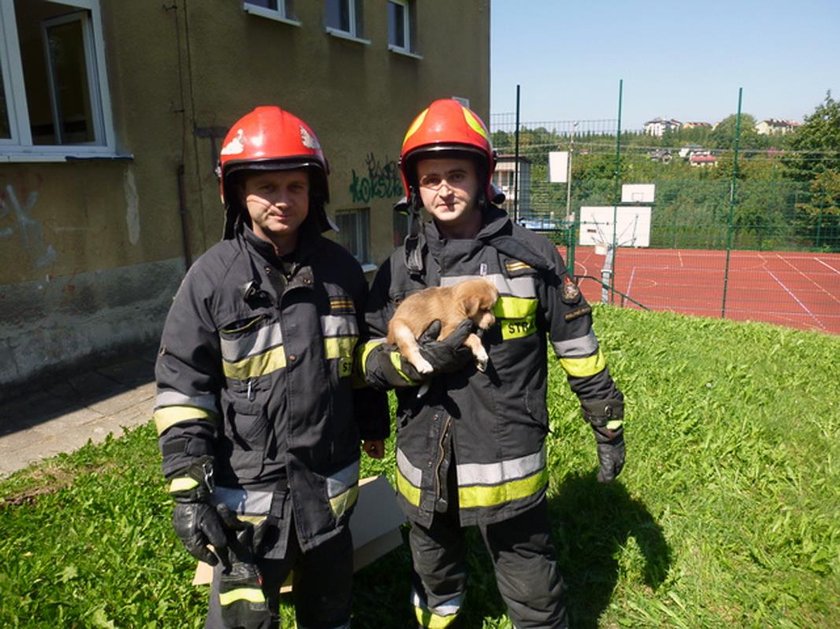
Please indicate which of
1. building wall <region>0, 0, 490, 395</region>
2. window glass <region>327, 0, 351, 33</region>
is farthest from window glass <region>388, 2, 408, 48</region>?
building wall <region>0, 0, 490, 395</region>

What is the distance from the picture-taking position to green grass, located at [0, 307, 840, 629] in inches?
119

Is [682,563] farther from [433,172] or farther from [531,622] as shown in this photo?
[433,172]

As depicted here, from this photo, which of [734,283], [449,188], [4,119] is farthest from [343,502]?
[734,283]

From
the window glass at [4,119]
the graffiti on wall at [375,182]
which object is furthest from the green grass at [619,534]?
the graffiti on wall at [375,182]

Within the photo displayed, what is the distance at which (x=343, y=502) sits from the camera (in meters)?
2.38

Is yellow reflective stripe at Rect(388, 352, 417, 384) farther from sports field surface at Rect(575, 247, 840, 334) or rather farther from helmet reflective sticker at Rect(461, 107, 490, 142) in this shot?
sports field surface at Rect(575, 247, 840, 334)

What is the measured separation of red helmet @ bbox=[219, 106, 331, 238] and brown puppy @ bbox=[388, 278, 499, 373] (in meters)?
0.66

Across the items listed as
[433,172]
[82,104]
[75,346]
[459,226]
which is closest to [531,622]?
[459,226]

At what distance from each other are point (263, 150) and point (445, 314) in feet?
2.90

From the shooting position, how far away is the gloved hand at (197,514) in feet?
6.61

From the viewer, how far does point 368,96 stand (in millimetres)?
10375

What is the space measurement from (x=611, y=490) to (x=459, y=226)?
2457mm

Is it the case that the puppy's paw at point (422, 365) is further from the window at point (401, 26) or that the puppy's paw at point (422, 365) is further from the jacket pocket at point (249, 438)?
the window at point (401, 26)

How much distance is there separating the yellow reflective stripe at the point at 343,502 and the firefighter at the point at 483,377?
229mm
